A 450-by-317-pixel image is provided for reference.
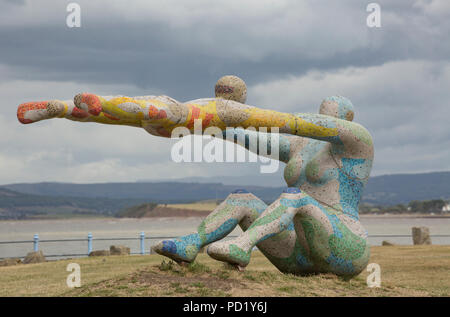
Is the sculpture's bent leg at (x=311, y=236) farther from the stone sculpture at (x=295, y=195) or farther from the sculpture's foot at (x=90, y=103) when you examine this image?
the sculpture's foot at (x=90, y=103)

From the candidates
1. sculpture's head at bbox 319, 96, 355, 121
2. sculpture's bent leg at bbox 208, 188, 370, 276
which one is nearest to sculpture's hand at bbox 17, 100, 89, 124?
sculpture's bent leg at bbox 208, 188, 370, 276

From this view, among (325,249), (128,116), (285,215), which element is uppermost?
(128,116)

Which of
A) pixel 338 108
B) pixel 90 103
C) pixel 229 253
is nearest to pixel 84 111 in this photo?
pixel 90 103

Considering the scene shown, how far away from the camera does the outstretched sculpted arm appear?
15.0ft

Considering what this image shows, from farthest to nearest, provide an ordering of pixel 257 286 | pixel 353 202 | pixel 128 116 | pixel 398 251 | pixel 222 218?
pixel 398 251 < pixel 353 202 < pixel 222 218 < pixel 257 286 < pixel 128 116

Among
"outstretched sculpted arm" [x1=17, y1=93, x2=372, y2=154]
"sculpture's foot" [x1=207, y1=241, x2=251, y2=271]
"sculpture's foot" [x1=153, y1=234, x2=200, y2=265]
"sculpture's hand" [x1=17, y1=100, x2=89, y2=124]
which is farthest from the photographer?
"sculpture's foot" [x1=153, y1=234, x2=200, y2=265]

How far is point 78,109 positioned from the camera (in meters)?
4.77

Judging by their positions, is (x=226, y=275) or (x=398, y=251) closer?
(x=226, y=275)

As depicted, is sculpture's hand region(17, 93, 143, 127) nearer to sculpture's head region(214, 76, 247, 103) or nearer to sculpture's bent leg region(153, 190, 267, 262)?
sculpture's head region(214, 76, 247, 103)

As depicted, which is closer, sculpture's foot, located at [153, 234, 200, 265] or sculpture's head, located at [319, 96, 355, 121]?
sculpture's foot, located at [153, 234, 200, 265]

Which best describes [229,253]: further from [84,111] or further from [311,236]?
[84,111]
